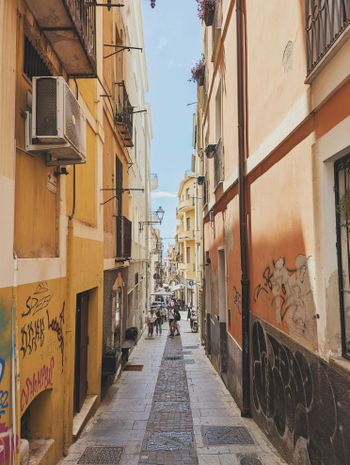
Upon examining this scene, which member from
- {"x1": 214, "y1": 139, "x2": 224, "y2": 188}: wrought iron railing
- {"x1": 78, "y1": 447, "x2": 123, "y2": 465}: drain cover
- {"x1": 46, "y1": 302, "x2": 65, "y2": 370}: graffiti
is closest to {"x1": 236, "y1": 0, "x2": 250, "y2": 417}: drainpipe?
{"x1": 78, "y1": 447, "x2": 123, "y2": 465}: drain cover

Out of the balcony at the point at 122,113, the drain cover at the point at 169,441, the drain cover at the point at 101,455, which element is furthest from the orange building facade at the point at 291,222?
the balcony at the point at 122,113

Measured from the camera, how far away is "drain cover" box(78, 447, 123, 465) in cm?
596

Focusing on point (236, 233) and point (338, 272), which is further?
point (236, 233)

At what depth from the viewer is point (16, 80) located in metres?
4.37

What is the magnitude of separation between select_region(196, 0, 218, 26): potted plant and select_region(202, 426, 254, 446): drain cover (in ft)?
33.5

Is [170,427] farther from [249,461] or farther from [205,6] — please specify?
[205,6]

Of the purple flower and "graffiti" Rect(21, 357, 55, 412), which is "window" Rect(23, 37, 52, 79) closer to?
"graffiti" Rect(21, 357, 55, 412)

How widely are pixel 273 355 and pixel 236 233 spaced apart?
3.37m

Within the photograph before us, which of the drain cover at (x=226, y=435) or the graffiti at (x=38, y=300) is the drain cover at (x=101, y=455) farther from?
the graffiti at (x=38, y=300)

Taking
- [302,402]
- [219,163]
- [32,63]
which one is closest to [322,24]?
[32,63]

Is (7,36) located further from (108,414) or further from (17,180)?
(108,414)

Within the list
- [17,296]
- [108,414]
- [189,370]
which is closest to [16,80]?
[17,296]

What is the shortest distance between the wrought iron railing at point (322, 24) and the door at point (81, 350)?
5.50 metres

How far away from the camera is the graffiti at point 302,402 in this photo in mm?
3881
